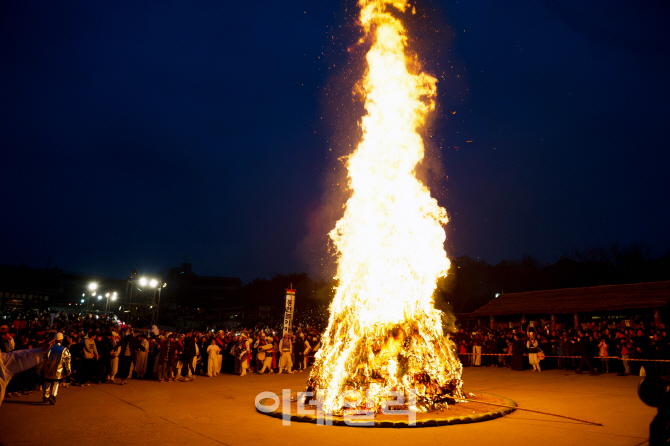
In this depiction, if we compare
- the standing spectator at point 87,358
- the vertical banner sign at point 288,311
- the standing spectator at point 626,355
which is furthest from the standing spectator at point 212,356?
the standing spectator at point 626,355

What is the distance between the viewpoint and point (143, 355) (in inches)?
632

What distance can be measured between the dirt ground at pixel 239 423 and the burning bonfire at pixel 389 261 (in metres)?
1.59

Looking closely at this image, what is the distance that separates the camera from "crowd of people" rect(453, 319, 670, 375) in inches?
623

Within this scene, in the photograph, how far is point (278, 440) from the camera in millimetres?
6902

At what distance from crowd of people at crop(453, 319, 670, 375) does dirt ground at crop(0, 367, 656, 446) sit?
4.44 meters

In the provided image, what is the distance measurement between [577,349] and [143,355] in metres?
17.8

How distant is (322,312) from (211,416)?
1395 inches

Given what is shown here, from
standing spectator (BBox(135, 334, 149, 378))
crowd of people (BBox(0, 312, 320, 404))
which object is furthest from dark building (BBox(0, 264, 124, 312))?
standing spectator (BBox(135, 334, 149, 378))

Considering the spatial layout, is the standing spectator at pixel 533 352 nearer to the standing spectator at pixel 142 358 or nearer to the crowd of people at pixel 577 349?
the crowd of people at pixel 577 349

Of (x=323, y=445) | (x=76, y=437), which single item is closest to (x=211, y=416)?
(x=76, y=437)

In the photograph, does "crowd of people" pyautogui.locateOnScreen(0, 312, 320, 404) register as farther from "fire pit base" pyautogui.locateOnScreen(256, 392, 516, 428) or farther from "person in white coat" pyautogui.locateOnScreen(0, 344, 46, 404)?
"fire pit base" pyautogui.locateOnScreen(256, 392, 516, 428)

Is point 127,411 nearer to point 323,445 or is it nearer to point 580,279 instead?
point 323,445

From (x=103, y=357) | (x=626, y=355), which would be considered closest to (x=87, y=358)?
(x=103, y=357)

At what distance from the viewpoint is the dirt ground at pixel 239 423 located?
6.88 meters
